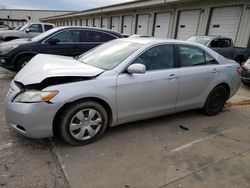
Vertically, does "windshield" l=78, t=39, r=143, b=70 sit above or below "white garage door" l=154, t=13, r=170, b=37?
below

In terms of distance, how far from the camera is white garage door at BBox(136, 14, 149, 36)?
59.3ft

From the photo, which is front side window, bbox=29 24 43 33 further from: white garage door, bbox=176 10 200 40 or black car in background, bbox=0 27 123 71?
white garage door, bbox=176 10 200 40

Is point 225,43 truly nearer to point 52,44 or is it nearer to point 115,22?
point 52,44

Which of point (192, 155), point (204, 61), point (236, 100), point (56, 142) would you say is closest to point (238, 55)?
point (236, 100)

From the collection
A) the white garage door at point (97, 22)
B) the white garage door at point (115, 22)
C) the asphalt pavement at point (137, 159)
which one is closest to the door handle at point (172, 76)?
the asphalt pavement at point (137, 159)

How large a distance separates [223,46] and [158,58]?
7353 millimetres

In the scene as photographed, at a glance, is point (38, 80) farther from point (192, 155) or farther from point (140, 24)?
point (140, 24)

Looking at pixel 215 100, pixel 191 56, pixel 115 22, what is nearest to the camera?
pixel 191 56

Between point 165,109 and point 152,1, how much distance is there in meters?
14.1

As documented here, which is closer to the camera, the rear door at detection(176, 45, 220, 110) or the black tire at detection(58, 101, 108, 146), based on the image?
the black tire at detection(58, 101, 108, 146)

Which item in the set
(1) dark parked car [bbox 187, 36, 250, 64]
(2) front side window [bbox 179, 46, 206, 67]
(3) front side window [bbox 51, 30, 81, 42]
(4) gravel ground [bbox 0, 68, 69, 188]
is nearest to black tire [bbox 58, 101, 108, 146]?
(4) gravel ground [bbox 0, 68, 69, 188]

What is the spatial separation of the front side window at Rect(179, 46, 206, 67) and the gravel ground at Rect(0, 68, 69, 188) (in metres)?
2.63

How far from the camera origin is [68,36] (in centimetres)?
673

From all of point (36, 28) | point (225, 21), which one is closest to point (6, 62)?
point (36, 28)
